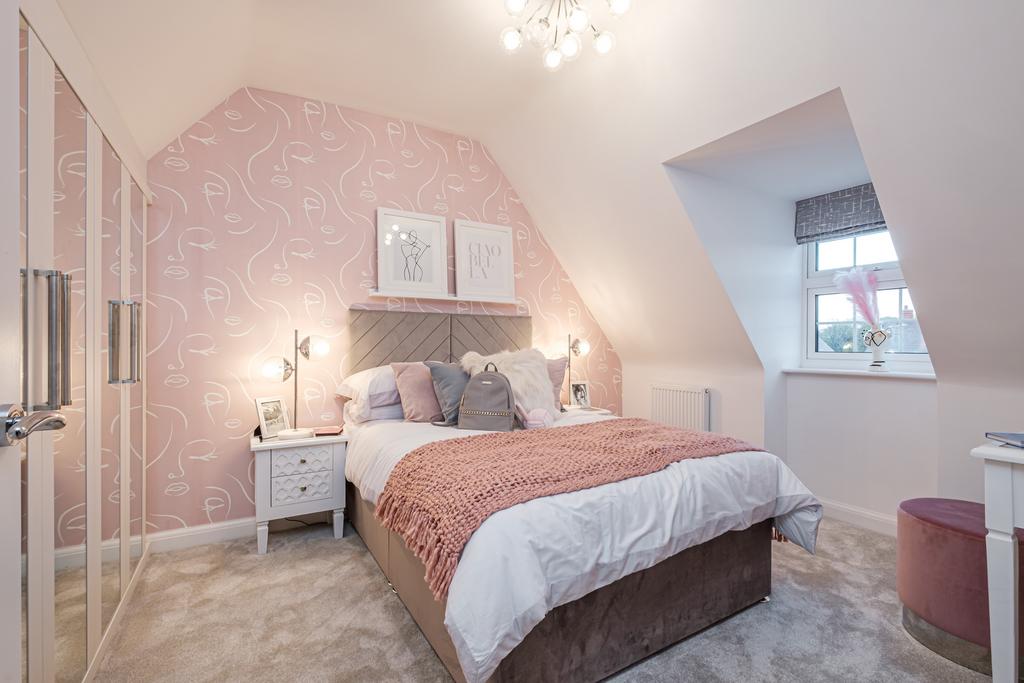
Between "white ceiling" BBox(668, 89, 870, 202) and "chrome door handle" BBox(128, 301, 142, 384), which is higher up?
"white ceiling" BBox(668, 89, 870, 202)

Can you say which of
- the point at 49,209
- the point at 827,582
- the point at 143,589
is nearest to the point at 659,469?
the point at 827,582

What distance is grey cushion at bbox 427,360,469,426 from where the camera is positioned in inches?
107

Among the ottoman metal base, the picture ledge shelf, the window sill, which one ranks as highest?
the picture ledge shelf

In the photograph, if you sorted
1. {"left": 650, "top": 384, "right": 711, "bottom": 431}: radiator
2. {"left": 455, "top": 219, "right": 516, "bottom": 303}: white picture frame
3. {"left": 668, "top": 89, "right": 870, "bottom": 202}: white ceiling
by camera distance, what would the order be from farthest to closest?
{"left": 650, "top": 384, "right": 711, "bottom": 431}: radiator → {"left": 455, "top": 219, "right": 516, "bottom": 303}: white picture frame → {"left": 668, "top": 89, "right": 870, "bottom": 202}: white ceiling

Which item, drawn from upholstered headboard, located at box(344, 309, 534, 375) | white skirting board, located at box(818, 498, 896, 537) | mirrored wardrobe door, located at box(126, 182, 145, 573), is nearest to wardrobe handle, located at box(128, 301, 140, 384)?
mirrored wardrobe door, located at box(126, 182, 145, 573)

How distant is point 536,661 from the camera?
1476 mm

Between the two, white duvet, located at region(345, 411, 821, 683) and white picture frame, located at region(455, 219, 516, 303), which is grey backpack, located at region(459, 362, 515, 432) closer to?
white duvet, located at region(345, 411, 821, 683)

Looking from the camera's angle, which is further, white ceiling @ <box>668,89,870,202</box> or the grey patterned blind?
the grey patterned blind

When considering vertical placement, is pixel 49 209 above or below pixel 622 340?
above

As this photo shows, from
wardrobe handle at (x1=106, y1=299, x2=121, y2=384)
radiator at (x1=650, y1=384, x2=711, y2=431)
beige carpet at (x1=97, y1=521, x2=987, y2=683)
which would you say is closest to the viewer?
beige carpet at (x1=97, y1=521, x2=987, y2=683)

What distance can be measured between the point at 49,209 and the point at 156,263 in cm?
164

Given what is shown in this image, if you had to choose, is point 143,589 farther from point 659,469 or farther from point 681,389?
point 681,389

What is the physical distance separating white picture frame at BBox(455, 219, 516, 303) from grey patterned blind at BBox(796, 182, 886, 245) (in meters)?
2.12

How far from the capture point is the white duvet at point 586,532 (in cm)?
130
